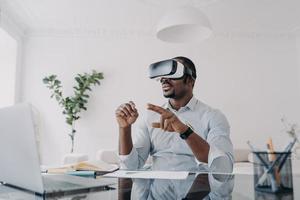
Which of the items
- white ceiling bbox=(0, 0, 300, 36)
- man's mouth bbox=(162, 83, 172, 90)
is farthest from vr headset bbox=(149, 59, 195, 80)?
white ceiling bbox=(0, 0, 300, 36)

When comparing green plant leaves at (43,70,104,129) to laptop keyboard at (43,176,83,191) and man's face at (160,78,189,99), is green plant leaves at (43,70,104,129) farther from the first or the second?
laptop keyboard at (43,176,83,191)

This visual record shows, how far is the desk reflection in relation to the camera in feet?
2.12

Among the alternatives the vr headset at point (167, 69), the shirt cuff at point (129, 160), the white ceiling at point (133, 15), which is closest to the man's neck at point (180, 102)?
the vr headset at point (167, 69)

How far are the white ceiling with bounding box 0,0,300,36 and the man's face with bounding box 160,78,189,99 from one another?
1806 millimetres

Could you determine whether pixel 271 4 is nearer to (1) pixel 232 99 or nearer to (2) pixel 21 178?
(1) pixel 232 99

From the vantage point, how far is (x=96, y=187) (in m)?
0.73

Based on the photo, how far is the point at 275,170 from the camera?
2.04ft

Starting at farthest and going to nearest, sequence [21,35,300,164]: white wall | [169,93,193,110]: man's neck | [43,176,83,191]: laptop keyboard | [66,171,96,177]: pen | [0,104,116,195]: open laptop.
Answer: [21,35,300,164]: white wall, [169,93,193,110]: man's neck, [66,171,96,177]: pen, [43,176,83,191]: laptop keyboard, [0,104,116,195]: open laptop

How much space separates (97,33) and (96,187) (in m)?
3.48

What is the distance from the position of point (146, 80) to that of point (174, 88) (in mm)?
2546

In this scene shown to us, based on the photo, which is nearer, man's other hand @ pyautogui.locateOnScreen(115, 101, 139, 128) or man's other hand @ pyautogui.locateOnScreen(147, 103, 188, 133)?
man's other hand @ pyautogui.locateOnScreen(147, 103, 188, 133)

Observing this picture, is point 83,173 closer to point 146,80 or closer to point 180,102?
point 180,102

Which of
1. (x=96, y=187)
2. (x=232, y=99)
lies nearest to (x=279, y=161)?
(x=96, y=187)

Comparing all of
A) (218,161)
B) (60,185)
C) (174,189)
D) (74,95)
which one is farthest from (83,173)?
(74,95)
